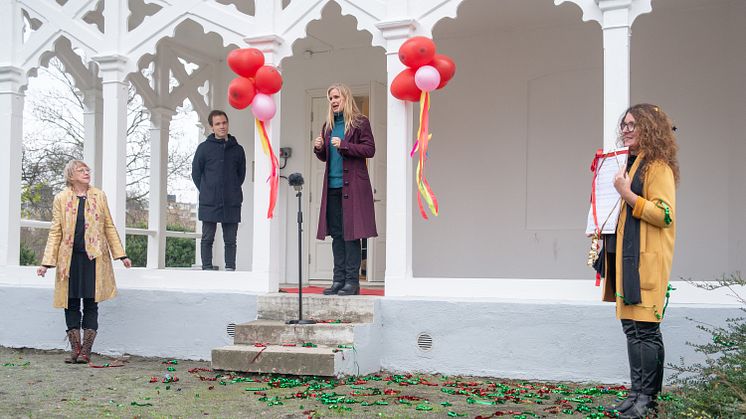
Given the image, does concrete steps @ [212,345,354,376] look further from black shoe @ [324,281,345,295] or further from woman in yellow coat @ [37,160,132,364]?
woman in yellow coat @ [37,160,132,364]

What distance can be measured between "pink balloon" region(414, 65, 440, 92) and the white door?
3.00 metres

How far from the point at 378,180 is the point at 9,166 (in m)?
3.96

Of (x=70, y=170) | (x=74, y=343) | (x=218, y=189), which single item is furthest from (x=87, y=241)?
(x=218, y=189)

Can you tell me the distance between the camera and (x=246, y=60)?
6453 mm

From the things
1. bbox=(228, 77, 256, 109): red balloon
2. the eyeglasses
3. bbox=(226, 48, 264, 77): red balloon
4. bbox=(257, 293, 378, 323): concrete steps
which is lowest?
bbox=(257, 293, 378, 323): concrete steps

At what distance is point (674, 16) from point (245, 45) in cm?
441

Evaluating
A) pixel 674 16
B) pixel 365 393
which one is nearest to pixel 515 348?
pixel 365 393

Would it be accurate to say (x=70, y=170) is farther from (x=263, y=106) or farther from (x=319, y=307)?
(x=319, y=307)

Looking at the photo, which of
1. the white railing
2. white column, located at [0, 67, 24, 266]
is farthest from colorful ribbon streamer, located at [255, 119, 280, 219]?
white column, located at [0, 67, 24, 266]

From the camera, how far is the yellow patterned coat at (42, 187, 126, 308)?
6.36 meters

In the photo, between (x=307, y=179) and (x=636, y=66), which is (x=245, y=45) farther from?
(x=636, y=66)

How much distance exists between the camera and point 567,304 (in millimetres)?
5664

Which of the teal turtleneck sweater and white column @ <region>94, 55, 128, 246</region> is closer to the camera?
the teal turtleneck sweater

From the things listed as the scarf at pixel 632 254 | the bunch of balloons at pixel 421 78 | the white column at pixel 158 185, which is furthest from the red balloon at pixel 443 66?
the white column at pixel 158 185
